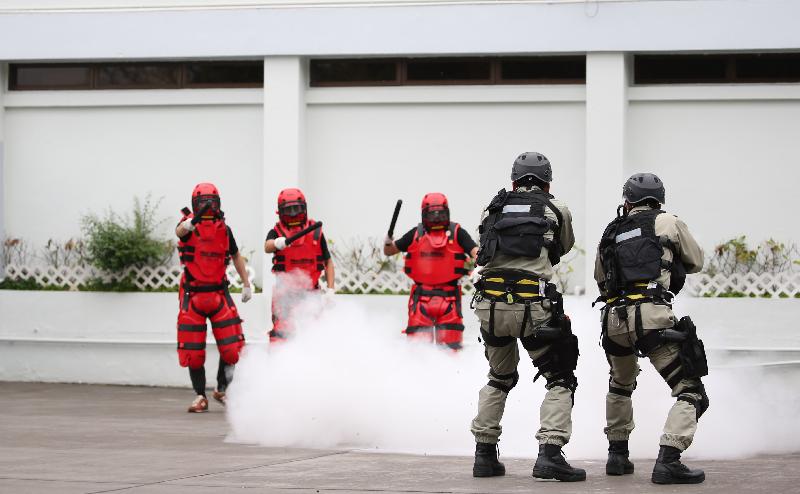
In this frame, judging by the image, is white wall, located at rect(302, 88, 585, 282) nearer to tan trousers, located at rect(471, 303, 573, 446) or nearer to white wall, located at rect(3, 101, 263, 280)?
white wall, located at rect(3, 101, 263, 280)

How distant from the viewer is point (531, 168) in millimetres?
8664

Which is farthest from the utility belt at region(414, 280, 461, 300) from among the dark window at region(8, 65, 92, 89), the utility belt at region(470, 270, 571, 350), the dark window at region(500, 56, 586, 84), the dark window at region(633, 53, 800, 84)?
the dark window at region(8, 65, 92, 89)

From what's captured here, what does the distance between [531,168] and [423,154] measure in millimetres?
8599

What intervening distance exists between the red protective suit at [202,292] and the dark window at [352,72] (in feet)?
14.9

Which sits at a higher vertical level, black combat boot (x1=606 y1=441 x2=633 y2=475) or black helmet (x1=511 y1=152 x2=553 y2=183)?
black helmet (x1=511 y1=152 x2=553 y2=183)

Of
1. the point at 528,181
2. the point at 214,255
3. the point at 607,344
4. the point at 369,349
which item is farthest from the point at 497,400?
the point at 214,255

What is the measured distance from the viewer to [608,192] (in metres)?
16.3

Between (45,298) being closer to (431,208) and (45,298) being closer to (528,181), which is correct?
(431,208)

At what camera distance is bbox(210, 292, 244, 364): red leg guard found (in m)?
13.4

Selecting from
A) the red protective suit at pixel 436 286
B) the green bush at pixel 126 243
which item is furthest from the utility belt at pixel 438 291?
the green bush at pixel 126 243

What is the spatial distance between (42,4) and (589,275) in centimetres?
798

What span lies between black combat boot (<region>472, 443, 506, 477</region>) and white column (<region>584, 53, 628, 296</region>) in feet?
26.3

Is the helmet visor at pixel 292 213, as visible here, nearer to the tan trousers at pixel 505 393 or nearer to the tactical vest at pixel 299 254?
the tactical vest at pixel 299 254

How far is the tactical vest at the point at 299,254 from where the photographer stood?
1313 centimetres
